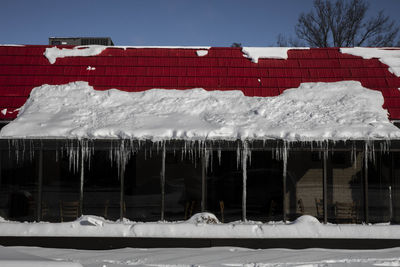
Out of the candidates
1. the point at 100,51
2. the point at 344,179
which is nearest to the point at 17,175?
the point at 100,51

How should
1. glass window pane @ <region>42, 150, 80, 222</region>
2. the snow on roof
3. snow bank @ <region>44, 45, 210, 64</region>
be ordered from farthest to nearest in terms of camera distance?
glass window pane @ <region>42, 150, 80, 222</region> → the snow on roof → snow bank @ <region>44, 45, 210, 64</region>

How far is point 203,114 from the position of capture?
434 inches

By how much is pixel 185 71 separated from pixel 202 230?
18.0ft

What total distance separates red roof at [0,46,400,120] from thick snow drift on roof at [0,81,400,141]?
0.43 m

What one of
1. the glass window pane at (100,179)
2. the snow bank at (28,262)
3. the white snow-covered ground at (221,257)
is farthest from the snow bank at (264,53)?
the snow bank at (28,262)

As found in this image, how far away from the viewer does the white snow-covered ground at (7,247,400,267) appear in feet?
26.7

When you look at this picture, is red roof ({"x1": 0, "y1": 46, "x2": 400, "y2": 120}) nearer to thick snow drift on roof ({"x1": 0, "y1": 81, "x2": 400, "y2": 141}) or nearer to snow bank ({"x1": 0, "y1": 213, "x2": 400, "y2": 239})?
thick snow drift on roof ({"x1": 0, "y1": 81, "x2": 400, "y2": 141})

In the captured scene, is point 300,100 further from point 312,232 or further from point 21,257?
point 21,257

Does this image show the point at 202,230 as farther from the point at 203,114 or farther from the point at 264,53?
the point at 264,53

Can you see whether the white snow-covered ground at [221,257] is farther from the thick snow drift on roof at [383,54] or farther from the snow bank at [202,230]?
the thick snow drift on roof at [383,54]

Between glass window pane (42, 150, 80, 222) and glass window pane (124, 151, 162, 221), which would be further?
glass window pane (42, 150, 80, 222)

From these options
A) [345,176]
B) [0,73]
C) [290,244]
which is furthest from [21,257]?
[345,176]

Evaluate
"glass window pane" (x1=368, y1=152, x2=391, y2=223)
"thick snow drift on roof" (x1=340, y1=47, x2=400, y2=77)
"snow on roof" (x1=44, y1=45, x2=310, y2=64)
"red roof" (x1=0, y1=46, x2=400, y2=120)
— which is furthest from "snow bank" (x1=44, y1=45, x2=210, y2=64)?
"glass window pane" (x1=368, y1=152, x2=391, y2=223)

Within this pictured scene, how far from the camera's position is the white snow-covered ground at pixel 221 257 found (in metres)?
8.14
